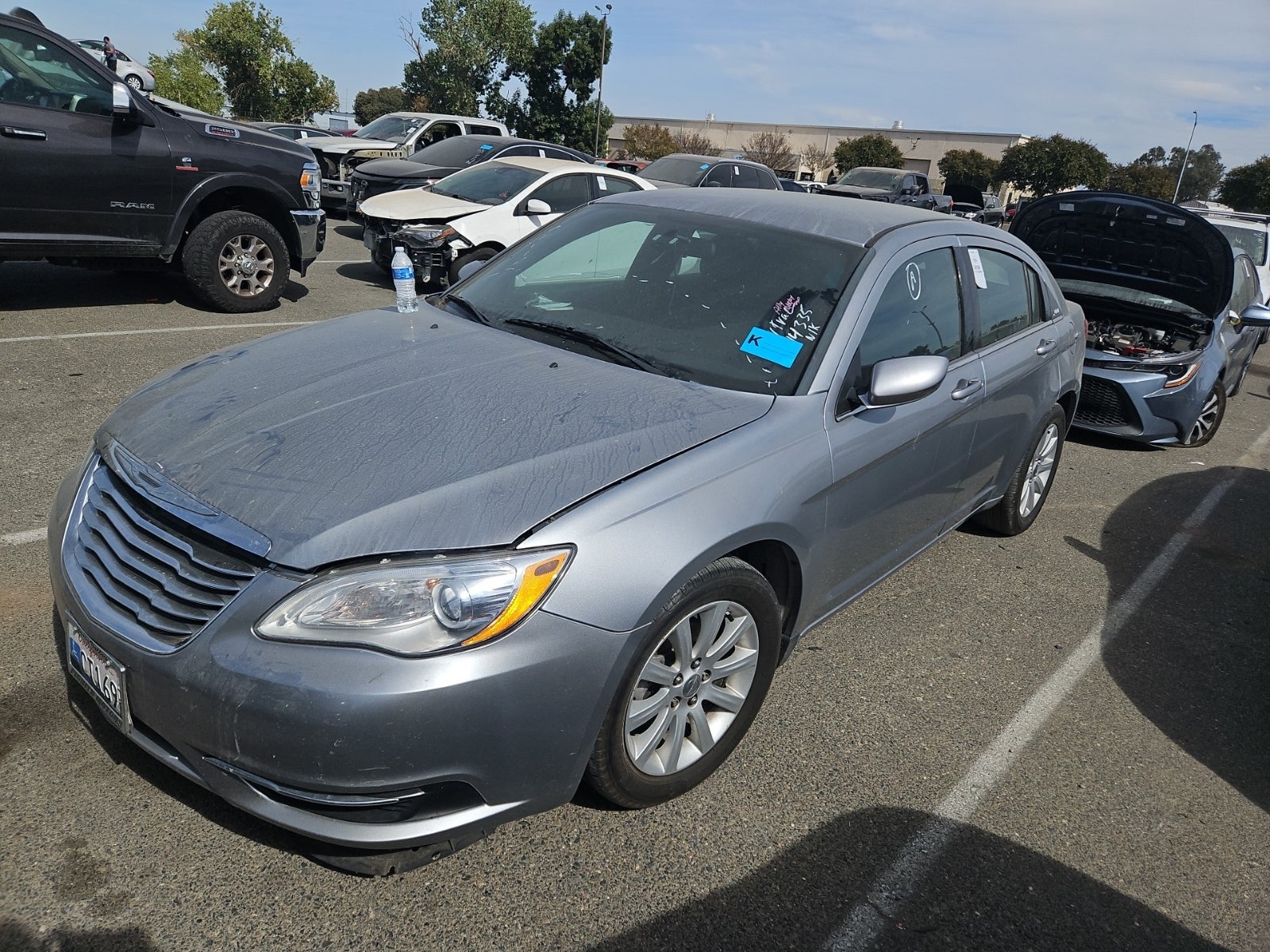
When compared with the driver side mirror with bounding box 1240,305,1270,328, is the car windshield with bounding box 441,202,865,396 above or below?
below

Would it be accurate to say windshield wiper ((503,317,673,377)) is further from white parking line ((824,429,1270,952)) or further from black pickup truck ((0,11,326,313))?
black pickup truck ((0,11,326,313))

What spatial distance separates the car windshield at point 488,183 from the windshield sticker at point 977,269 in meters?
6.71

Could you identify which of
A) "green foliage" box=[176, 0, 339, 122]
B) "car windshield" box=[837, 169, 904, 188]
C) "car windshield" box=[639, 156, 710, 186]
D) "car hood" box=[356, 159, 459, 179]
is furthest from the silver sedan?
"green foliage" box=[176, 0, 339, 122]

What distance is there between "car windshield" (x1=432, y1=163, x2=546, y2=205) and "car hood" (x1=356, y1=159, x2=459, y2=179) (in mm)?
1487

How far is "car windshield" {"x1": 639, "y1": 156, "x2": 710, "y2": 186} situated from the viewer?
14445 mm

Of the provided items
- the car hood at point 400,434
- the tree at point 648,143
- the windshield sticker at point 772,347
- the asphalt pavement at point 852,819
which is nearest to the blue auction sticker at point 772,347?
the windshield sticker at point 772,347

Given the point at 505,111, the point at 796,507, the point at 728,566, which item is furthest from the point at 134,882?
the point at 505,111

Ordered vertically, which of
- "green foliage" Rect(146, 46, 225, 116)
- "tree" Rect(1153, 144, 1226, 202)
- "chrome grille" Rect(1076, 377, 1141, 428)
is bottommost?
"chrome grille" Rect(1076, 377, 1141, 428)

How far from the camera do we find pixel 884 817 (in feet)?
8.80

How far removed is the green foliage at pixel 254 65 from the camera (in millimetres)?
46219

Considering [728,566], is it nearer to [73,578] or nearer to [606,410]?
[606,410]

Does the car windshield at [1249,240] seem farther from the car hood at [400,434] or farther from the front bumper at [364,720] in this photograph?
the front bumper at [364,720]

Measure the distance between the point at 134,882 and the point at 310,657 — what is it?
785mm

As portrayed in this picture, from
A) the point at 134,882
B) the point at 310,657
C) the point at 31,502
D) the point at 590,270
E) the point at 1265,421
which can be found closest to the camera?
the point at 310,657
